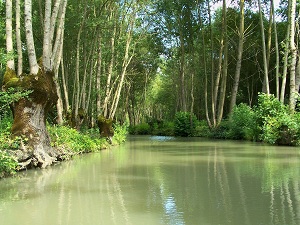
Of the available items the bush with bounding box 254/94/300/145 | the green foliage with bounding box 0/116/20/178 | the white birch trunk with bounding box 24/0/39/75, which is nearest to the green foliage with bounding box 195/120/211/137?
the bush with bounding box 254/94/300/145

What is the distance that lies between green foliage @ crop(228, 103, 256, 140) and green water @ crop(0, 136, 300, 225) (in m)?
13.6

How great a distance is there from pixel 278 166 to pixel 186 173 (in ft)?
9.59

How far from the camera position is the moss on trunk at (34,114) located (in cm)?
1055

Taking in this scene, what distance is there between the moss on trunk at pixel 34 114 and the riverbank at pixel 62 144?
1.33 feet

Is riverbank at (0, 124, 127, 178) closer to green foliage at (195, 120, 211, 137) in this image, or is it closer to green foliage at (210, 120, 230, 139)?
green foliage at (210, 120, 230, 139)

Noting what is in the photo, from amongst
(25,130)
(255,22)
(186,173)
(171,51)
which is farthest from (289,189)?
(171,51)

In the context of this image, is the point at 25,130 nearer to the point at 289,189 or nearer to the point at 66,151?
the point at 66,151

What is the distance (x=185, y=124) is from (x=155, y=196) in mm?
28482

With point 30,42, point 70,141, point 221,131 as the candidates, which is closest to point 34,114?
point 30,42

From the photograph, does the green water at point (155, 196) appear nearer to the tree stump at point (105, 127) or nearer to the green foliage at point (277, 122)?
the green foliage at point (277, 122)

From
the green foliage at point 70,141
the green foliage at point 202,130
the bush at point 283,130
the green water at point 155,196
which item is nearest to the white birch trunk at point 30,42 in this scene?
the green foliage at point 70,141

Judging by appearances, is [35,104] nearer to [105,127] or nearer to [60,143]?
[60,143]

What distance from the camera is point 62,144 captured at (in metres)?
13.5

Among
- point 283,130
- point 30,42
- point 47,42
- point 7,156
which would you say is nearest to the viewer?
point 7,156
